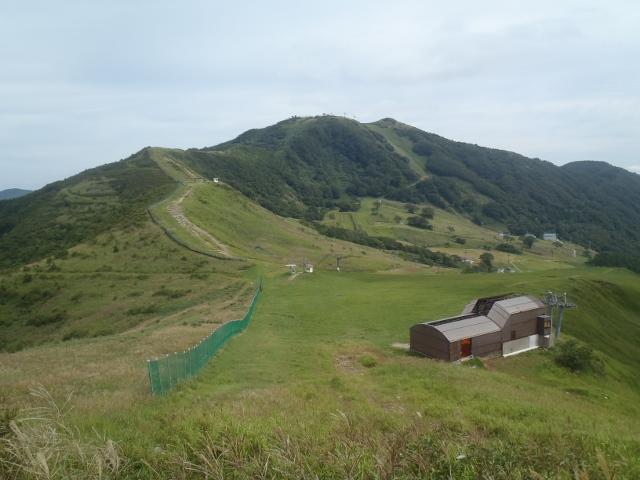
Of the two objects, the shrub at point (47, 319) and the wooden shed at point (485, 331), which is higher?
the wooden shed at point (485, 331)

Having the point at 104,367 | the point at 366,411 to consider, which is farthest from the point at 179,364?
the point at 366,411

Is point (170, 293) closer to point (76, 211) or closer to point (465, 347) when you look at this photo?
point (465, 347)

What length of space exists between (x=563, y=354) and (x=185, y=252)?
47446 mm

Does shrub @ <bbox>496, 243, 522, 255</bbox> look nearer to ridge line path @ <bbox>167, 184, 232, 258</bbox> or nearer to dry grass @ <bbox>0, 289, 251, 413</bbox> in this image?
ridge line path @ <bbox>167, 184, 232, 258</bbox>

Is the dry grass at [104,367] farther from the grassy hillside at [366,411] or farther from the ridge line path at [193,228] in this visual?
the ridge line path at [193,228]

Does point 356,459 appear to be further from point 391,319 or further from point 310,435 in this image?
point 391,319

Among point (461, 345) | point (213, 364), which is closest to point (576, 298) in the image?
point (461, 345)

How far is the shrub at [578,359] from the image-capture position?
32.3 m

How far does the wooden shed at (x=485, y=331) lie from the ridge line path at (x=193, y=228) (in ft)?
123

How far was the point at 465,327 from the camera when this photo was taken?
106 ft

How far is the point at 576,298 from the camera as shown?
52.8 m

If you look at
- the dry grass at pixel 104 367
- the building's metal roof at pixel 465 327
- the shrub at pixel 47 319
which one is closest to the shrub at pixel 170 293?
the shrub at pixel 47 319

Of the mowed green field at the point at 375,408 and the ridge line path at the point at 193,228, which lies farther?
the ridge line path at the point at 193,228

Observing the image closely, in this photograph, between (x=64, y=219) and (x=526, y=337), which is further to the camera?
(x=64, y=219)
